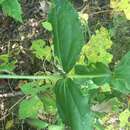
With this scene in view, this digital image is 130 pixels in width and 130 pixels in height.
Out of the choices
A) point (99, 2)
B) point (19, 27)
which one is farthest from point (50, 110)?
point (99, 2)

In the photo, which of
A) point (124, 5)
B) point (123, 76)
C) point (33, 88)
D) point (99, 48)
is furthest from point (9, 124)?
point (123, 76)

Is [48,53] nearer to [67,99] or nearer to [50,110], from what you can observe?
[50,110]

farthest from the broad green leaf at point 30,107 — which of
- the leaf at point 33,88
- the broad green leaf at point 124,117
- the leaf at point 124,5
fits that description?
the leaf at point 124,5

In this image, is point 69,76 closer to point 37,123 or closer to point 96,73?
point 96,73

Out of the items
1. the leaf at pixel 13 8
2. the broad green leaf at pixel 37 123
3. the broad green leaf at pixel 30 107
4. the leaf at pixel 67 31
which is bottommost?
the broad green leaf at pixel 37 123

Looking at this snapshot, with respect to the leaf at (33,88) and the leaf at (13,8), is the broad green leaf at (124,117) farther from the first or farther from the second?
the leaf at (13,8)

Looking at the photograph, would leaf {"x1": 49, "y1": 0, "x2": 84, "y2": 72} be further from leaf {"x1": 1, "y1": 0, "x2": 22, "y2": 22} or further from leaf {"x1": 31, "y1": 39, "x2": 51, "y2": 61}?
leaf {"x1": 31, "y1": 39, "x2": 51, "y2": 61}
